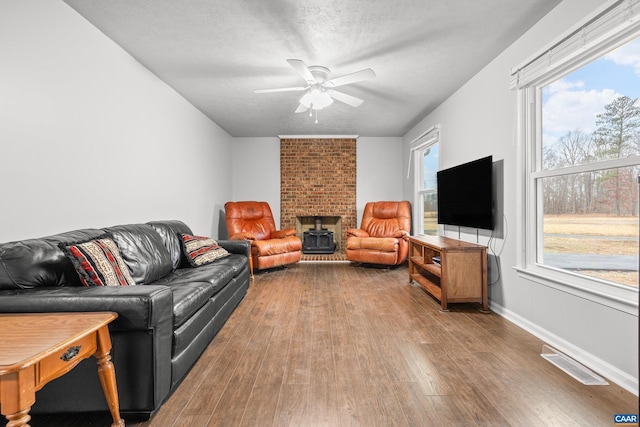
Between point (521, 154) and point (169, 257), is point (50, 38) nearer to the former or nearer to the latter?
point (169, 257)

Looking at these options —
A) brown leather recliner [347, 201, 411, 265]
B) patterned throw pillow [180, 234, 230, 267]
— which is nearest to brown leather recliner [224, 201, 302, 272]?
brown leather recliner [347, 201, 411, 265]

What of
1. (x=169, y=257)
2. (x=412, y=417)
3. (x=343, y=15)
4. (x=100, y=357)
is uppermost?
(x=343, y=15)

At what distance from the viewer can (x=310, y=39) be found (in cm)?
253

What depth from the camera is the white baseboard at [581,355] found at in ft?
5.46

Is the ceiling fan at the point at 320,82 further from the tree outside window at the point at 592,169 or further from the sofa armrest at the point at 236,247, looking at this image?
the sofa armrest at the point at 236,247

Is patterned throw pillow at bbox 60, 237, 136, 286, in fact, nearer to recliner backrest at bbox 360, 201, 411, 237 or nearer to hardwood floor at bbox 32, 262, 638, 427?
hardwood floor at bbox 32, 262, 638, 427

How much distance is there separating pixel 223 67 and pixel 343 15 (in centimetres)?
141

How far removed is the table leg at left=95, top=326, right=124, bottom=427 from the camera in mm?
1267

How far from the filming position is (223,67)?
3.05 m

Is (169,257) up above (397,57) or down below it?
below

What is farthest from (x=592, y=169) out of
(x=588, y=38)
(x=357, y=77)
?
(x=357, y=77)

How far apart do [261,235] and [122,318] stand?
12.6 feet

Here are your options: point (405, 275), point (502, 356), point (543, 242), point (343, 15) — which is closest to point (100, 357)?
point (502, 356)

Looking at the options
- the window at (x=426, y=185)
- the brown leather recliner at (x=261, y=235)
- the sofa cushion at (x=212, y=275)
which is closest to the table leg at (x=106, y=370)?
the sofa cushion at (x=212, y=275)
